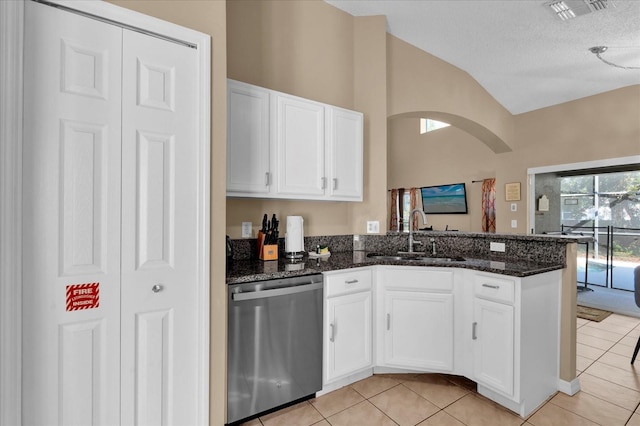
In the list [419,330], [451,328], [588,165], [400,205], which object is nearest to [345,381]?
[419,330]

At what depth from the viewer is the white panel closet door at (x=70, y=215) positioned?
4.08 ft

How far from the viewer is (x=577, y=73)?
3707mm

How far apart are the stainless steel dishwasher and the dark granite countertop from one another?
0.15 ft

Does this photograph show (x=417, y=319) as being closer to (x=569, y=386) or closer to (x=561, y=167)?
(x=569, y=386)

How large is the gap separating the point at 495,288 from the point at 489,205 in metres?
3.76

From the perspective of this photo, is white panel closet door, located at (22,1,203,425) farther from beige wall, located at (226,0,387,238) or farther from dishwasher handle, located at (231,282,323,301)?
beige wall, located at (226,0,387,238)

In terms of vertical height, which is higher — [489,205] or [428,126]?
[428,126]

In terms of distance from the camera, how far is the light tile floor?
6.22 ft

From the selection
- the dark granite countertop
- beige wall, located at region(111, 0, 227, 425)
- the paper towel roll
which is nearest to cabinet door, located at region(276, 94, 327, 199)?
the paper towel roll

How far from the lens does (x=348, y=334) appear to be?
2.19 m

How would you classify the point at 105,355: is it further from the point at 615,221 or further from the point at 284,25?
the point at 615,221

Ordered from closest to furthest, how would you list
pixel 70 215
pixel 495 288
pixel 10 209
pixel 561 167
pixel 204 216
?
pixel 10 209 < pixel 70 215 < pixel 204 216 < pixel 495 288 < pixel 561 167

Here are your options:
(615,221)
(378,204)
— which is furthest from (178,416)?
(615,221)

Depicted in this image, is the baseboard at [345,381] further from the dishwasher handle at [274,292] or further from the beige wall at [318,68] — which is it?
the beige wall at [318,68]
